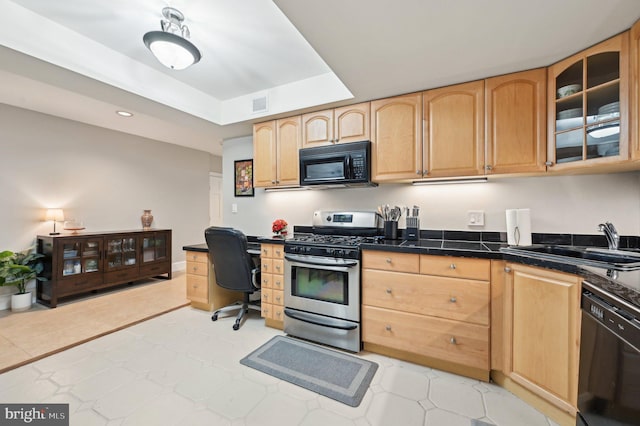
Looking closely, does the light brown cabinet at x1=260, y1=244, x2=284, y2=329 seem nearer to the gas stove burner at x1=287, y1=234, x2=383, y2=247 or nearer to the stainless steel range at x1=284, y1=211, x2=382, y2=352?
the stainless steel range at x1=284, y1=211, x2=382, y2=352

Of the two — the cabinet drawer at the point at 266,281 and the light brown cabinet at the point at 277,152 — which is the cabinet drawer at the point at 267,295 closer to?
the cabinet drawer at the point at 266,281

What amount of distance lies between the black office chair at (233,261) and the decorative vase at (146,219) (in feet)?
8.42

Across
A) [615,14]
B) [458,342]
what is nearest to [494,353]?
[458,342]

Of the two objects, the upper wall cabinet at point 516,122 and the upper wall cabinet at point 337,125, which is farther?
the upper wall cabinet at point 337,125

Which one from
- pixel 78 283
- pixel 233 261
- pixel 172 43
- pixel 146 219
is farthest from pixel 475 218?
pixel 146 219

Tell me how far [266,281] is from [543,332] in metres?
2.12

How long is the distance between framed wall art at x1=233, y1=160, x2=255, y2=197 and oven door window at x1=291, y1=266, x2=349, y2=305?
1488 mm

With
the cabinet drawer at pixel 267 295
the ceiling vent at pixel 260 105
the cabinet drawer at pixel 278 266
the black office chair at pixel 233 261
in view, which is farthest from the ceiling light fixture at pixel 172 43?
the cabinet drawer at pixel 267 295

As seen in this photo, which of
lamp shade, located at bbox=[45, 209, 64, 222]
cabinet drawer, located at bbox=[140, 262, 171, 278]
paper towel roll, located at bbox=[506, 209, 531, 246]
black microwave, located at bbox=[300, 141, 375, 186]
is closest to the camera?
paper towel roll, located at bbox=[506, 209, 531, 246]

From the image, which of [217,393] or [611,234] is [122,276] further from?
[611,234]

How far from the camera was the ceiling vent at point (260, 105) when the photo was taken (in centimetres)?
285

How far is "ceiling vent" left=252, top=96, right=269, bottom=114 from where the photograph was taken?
2.85 meters

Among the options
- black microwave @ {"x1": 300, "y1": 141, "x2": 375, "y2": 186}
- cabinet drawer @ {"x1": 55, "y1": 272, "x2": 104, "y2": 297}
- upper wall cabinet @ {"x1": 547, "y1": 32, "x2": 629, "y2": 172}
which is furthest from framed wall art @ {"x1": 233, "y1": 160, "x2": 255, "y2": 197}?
upper wall cabinet @ {"x1": 547, "y1": 32, "x2": 629, "y2": 172}

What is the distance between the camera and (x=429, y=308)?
76.5 inches
